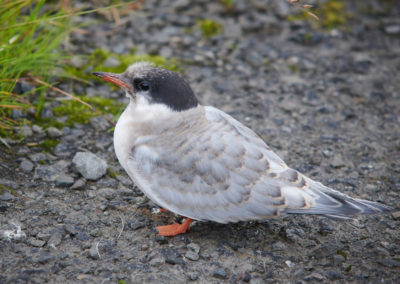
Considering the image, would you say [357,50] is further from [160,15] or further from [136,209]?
[136,209]

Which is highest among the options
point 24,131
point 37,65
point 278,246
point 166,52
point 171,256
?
point 37,65

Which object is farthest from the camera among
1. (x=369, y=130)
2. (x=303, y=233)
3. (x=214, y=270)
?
(x=369, y=130)

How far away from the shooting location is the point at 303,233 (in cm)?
369

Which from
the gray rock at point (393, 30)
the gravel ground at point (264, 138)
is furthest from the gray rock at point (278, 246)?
the gray rock at point (393, 30)

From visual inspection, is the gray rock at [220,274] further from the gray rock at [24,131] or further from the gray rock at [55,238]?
the gray rock at [24,131]

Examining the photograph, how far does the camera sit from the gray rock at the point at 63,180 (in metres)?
3.89

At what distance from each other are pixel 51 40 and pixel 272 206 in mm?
3148

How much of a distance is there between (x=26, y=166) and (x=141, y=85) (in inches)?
47.6

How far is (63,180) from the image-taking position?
3.91 meters

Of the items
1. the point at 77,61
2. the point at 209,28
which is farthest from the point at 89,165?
the point at 209,28

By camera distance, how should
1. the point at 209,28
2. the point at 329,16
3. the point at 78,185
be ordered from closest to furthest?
the point at 78,185
the point at 209,28
the point at 329,16

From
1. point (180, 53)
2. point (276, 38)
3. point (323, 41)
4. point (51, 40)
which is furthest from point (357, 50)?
point (51, 40)

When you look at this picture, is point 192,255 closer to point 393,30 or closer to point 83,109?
point 83,109

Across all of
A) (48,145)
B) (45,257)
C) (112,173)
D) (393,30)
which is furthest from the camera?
(393,30)
